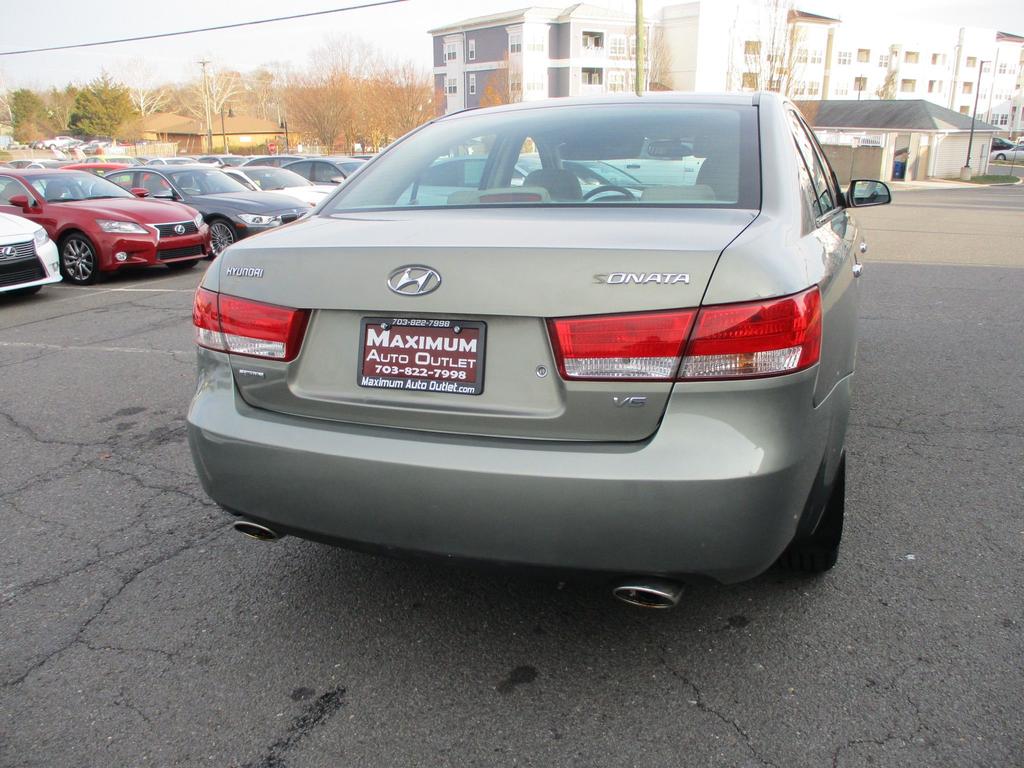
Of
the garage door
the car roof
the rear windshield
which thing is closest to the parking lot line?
the rear windshield

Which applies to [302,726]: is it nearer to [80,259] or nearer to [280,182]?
[80,259]

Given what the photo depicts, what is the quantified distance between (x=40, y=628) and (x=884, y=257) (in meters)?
12.7

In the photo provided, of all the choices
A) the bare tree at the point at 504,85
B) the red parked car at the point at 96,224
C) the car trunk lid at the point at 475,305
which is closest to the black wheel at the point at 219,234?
the red parked car at the point at 96,224

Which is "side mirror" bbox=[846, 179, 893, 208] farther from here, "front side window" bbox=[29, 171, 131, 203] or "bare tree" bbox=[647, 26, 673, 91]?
"bare tree" bbox=[647, 26, 673, 91]

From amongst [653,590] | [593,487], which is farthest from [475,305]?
[653,590]

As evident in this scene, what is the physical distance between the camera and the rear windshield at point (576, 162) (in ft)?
8.93

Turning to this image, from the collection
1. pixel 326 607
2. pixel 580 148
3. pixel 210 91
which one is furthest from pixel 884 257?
pixel 210 91

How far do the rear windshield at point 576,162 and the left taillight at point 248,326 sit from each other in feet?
2.24

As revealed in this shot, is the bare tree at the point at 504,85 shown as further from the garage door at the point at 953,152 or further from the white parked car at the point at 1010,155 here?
the white parked car at the point at 1010,155

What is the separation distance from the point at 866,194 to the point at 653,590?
327cm

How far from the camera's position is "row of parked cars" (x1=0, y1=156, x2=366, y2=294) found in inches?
362

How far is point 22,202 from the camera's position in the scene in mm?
10680

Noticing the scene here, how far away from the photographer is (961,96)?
3740 inches

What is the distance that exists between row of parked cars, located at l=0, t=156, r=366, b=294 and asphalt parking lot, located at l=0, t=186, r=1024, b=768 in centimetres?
586
